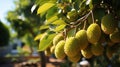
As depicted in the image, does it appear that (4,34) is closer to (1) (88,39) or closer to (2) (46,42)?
(2) (46,42)

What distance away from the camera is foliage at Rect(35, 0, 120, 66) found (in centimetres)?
143

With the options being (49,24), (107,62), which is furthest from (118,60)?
(49,24)

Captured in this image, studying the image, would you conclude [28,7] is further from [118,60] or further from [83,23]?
[83,23]

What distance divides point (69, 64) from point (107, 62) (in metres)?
4.05

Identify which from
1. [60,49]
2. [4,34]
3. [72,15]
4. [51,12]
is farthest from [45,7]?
[4,34]

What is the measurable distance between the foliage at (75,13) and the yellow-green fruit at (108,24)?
0.9 inches

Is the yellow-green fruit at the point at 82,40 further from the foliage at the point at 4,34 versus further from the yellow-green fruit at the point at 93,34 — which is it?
the foliage at the point at 4,34

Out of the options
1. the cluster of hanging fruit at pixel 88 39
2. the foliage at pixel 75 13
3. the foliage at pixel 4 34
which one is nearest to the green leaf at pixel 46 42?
the foliage at pixel 75 13

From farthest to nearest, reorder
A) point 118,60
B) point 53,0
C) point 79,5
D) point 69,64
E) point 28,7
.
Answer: point 28,7 → point 69,64 → point 118,60 → point 53,0 → point 79,5

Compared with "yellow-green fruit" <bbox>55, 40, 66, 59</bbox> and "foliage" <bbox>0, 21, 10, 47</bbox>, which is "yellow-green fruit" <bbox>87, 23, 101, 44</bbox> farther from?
"foliage" <bbox>0, 21, 10, 47</bbox>

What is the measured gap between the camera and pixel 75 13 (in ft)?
4.85

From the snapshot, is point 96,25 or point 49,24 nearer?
point 96,25

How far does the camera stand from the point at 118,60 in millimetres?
6949

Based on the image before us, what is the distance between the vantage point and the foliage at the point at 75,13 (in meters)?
1.43
